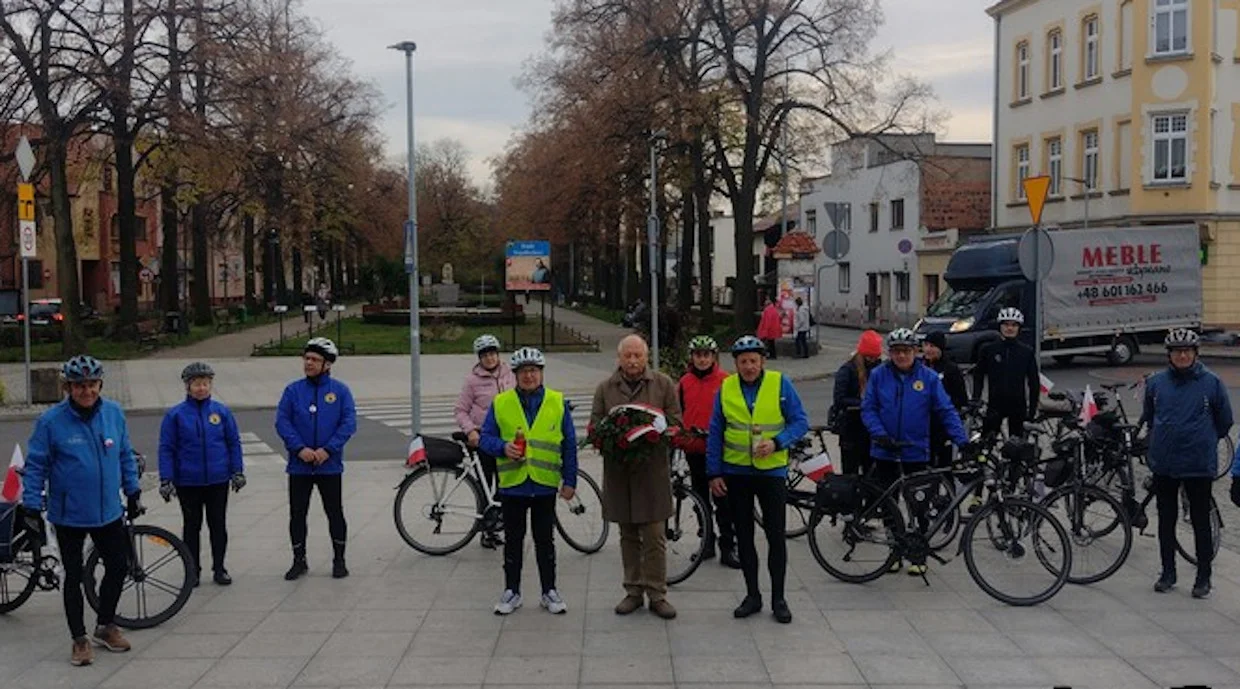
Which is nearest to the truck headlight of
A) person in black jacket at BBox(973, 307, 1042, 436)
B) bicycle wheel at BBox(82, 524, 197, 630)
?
person in black jacket at BBox(973, 307, 1042, 436)

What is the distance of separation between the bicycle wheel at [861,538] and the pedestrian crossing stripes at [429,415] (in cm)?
874

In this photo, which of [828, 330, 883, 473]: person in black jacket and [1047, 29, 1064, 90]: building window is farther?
[1047, 29, 1064, 90]: building window

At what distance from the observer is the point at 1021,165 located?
140 feet

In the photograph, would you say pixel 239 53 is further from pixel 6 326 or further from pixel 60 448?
pixel 60 448

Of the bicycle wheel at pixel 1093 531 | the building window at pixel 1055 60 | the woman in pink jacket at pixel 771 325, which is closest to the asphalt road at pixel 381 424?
the woman in pink jacket at pixel 771 325

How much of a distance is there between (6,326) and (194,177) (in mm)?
8693

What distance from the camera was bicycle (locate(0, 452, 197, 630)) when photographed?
7.23 m

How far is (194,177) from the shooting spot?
Result: 3459 centimetres

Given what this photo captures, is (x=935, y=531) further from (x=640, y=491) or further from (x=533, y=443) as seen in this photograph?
(x=533, y=443)

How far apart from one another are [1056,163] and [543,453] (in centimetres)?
3690

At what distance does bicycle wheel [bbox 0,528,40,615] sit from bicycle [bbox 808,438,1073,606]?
16.2ft

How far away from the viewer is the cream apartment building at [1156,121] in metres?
34.7

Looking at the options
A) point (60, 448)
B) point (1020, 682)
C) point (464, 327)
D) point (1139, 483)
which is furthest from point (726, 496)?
point (464, 327)

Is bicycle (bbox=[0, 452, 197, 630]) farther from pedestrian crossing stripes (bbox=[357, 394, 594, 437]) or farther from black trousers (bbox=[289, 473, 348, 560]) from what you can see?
pedestrian crossing stripes (bbox=[357, 394, 594, 437])
